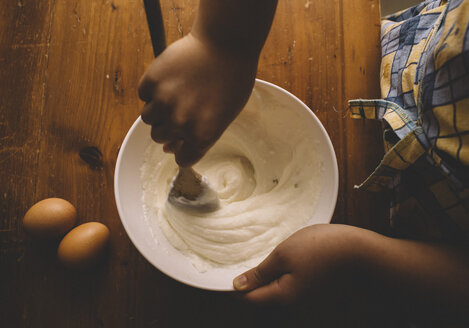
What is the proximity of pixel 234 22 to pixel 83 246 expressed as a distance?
0.51 m

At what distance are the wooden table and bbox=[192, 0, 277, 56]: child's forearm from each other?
1.01 ft

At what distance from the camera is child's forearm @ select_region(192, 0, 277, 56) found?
1.09 ft

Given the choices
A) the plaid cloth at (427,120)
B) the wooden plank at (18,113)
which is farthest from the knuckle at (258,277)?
the wooden plank at (18,113)

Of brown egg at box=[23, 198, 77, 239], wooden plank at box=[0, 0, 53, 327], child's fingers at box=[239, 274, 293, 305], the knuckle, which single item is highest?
wooden plank at box=[0, 0, 53, 327]

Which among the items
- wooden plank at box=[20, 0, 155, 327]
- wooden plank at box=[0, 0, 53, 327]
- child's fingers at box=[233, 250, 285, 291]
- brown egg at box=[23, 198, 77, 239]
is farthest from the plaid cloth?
wooden plank at box=[0, 0, 53, 327]

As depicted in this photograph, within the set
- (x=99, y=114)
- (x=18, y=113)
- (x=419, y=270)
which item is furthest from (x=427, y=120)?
(x=18, y=113)

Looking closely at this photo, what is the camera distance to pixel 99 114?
652 mm

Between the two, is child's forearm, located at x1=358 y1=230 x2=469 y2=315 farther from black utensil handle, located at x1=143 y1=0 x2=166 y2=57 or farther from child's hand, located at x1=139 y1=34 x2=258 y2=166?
black utensil handle, located at x1=143 y1=0 x2=166 y2=57

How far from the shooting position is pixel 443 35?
1.39 ft

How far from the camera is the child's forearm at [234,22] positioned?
33 cm

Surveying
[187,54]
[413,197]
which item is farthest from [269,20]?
[413,197]

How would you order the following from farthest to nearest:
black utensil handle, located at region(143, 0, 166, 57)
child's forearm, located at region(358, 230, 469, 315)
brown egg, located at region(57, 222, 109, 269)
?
brown egg, located at region(57, 222, 109, 269) → child's forearm, located at region(358, 230, 469, 315) → black utensil handle, located at region(143, 0, 166, 57)

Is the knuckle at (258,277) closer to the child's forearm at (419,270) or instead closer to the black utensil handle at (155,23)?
the child's forearm at (419,270)

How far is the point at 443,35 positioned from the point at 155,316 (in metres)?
0.72
